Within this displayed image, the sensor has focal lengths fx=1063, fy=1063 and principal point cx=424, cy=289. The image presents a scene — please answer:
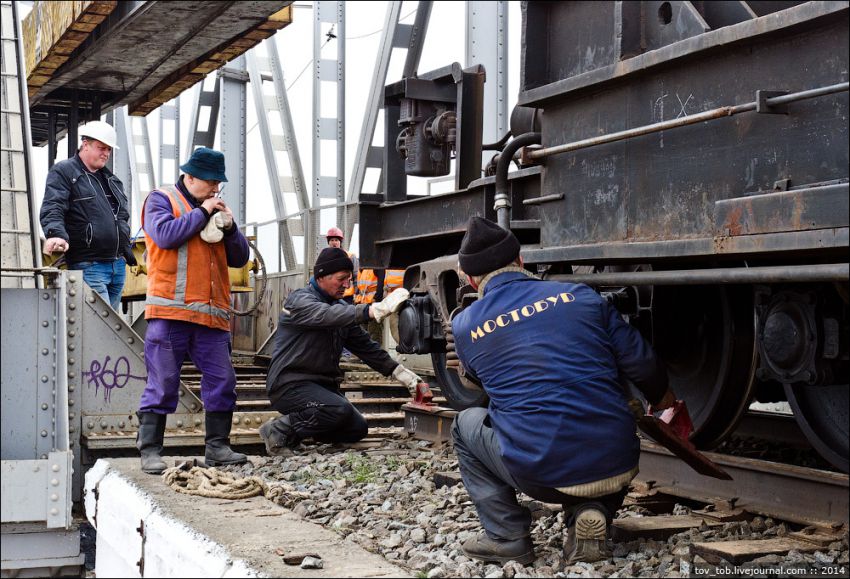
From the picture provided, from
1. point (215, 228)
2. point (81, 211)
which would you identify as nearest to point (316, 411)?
point (215, 228)

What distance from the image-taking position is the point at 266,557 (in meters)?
3.86

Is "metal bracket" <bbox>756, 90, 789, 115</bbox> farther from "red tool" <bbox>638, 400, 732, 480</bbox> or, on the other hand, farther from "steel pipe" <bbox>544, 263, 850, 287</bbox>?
"red tool" <bbox>638, 400, 732, 480</bbox>

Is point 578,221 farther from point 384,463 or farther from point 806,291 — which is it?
point 384,463

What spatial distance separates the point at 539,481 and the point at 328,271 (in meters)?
3.48

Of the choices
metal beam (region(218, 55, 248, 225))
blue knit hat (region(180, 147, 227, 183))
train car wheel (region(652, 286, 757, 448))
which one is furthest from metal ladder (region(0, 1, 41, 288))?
metal beam (region(218, 55, 248, 225))

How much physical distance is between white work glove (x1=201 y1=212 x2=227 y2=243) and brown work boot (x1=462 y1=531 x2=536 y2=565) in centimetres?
257

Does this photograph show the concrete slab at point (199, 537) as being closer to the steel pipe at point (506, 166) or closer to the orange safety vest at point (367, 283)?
the steel pipe at point (506, 166)

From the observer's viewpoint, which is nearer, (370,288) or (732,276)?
(732,276)

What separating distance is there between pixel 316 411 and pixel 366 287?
19.0 feet

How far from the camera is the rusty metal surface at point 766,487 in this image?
175 inches

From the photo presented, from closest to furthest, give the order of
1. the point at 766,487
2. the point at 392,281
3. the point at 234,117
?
the point at 766,487 → the point at 392,281 → the point at 234,117

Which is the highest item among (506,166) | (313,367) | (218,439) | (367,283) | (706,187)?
(506,166)

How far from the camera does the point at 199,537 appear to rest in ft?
13.7

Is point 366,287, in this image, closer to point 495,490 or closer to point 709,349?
point 709,349
